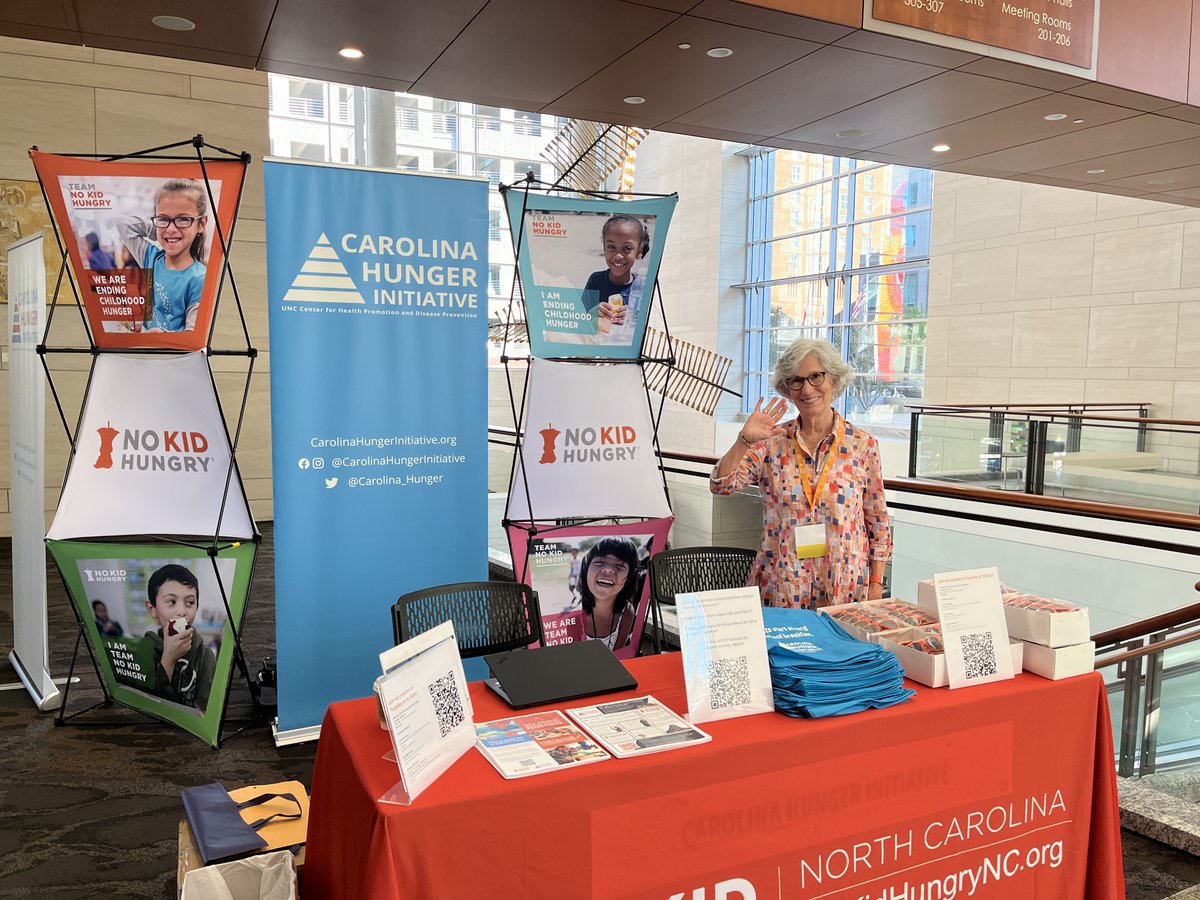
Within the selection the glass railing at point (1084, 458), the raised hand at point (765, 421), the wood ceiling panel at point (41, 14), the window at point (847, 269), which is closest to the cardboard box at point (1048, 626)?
the raised hand at point (765, 421)

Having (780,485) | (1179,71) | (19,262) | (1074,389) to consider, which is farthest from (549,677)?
(1074,389)

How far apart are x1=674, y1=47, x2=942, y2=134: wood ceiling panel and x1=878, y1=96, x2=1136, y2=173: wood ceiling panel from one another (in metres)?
0.79

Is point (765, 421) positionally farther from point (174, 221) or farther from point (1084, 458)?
point (1084, 458)

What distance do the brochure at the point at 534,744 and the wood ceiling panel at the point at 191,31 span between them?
269 cm

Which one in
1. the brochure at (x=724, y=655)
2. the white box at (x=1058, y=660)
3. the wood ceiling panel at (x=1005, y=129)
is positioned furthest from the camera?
the wood ceiling panel at (x=1005, y=129)

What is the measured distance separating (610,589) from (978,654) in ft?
6.75

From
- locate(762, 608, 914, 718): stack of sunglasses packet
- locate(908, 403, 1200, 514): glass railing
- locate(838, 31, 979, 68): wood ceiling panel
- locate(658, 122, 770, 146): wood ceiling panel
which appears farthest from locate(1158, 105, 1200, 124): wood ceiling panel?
locate(762, 608, 914, 718): stack of sunglasses packet

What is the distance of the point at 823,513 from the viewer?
2.64 meters

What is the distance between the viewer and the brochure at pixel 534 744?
156cm

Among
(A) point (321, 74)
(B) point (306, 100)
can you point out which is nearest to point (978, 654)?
(A) point (321, 74)

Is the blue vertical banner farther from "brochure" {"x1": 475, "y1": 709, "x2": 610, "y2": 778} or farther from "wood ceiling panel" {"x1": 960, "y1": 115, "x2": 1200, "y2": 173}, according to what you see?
"wood ceiling panel" {"x1": 960, "y1": 115, "x2": 1200, "y2": 173}

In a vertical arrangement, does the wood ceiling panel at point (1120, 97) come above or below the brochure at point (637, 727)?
above

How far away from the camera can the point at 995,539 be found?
12.7 feet

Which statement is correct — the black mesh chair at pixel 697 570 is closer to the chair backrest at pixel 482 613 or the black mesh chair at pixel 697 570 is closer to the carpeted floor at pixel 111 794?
the chair backrest at pixel 482 613
